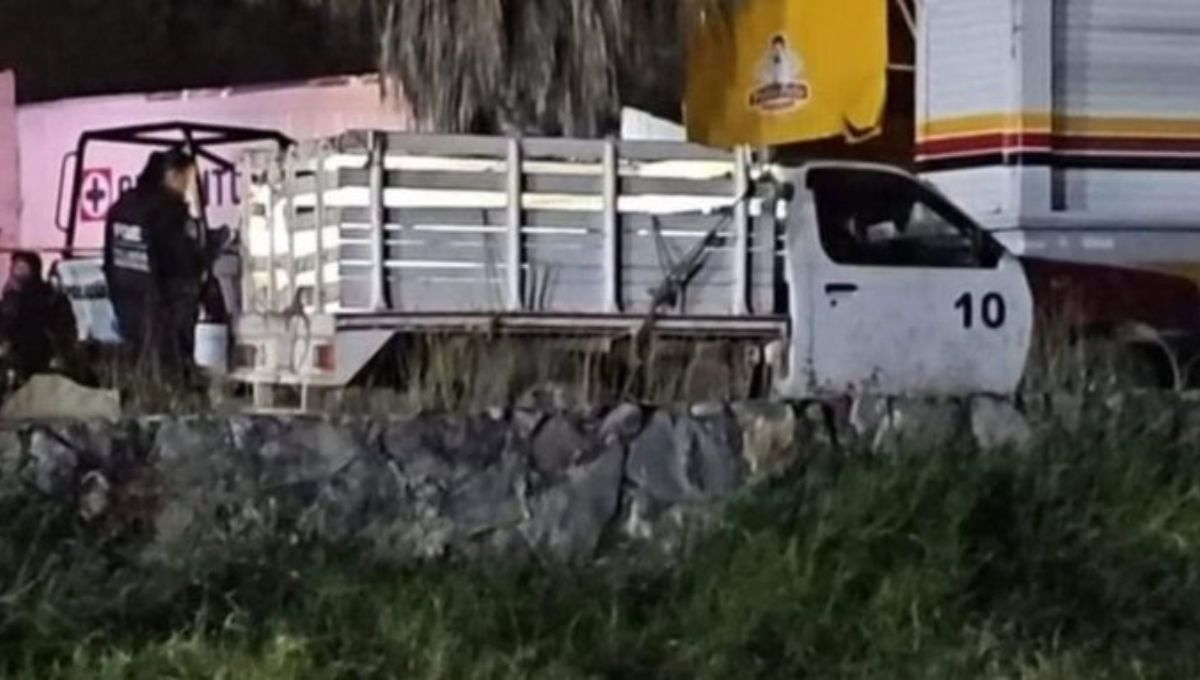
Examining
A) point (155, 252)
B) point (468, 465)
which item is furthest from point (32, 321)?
point (468, 465)

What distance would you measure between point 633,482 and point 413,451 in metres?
0.95

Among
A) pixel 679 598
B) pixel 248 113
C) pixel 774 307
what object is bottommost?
pixel 679 598

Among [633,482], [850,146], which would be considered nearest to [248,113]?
[850,146]

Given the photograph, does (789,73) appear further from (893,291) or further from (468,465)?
(468,465)

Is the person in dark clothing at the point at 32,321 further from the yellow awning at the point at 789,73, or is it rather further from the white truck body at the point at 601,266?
the yellow awning at the point at 789,73

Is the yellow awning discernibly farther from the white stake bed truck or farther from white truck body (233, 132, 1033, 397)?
white truck body (233, 132, 1033, 397)

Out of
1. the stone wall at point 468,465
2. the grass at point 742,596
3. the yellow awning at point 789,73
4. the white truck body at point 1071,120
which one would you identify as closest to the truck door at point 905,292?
the white truck body at point 1071,120

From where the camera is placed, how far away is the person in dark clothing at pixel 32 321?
698 inches

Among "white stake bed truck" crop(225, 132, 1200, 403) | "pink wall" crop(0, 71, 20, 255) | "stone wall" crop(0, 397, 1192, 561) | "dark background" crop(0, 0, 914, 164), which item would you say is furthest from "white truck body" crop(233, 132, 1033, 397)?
"dark background" crop(0, 0, 914, 164)

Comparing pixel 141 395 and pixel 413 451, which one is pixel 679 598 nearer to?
pixel 413 451

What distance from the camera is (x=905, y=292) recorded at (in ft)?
48.3

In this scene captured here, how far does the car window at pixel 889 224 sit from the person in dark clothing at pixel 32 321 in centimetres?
511

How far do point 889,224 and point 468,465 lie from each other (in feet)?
14.1

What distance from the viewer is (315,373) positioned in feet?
45.7
